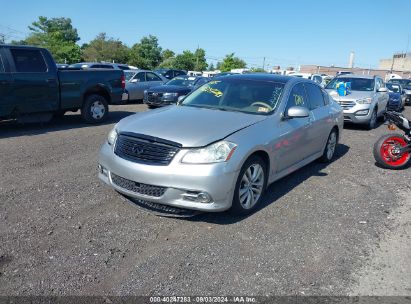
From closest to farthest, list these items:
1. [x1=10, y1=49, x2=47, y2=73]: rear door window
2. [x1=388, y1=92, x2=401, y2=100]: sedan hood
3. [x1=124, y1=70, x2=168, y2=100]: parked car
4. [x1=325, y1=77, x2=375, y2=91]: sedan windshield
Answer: [x1=10, y1=49, x2=47, y2=73]: rear door window, [x1=325, y1=77, x2=375, y2=91]: sedan windshield, [x1=124, y1=70, x2=168, y2=100]: parked car, [x1=388, y1=92, x2=401, y2=100]: sedan hood

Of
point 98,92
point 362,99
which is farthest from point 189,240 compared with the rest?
point 362,99

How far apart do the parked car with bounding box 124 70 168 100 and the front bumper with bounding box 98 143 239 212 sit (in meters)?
13.2

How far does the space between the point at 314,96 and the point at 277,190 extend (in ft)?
6.43

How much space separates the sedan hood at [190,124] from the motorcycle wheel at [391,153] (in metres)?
3.41

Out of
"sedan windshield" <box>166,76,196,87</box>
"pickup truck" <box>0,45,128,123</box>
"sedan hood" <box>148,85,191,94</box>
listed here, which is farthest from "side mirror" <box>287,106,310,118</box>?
"sedan windshield" <box>166,76,196,87</box>

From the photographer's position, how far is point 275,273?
344 cm

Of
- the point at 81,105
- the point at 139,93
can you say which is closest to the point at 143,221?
the point at 81,105

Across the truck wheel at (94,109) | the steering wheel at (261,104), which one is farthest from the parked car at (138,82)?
the steering wheel at (261,104)

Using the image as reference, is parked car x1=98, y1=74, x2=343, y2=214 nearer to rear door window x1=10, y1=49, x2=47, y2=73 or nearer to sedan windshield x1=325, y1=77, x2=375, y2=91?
rear door window x1=10, y1=49, x2=47, y2=73

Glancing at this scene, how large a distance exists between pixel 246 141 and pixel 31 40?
68804mm

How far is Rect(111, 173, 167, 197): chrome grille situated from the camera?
4102 mm

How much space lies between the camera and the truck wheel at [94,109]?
10.5 metres

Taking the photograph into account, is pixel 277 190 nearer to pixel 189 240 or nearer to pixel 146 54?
pixel 189 240

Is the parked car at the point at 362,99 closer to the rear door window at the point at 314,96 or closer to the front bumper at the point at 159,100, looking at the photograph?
the rear door window at the point at 314,96
